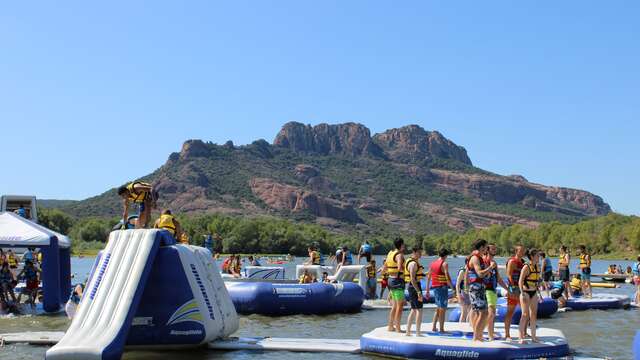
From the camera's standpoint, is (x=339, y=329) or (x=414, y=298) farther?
(x=339, y=329)

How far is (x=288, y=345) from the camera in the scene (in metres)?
15.8

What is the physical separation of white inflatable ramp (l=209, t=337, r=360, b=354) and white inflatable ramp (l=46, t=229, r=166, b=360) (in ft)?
8.07

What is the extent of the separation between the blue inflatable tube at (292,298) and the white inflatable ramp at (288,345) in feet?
23.4

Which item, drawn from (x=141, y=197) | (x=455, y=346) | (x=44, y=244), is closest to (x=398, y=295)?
(x=455, y=346)

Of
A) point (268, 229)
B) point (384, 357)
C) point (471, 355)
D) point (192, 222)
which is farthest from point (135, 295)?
point (192, 222)

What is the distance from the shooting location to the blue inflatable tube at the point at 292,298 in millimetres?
23531

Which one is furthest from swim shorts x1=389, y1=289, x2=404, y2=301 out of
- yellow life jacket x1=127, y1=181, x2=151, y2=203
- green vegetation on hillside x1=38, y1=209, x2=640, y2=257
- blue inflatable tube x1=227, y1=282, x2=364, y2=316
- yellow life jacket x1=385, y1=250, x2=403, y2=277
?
green vegetation on hillside x1=38, y1=209, x2=640, y2=257

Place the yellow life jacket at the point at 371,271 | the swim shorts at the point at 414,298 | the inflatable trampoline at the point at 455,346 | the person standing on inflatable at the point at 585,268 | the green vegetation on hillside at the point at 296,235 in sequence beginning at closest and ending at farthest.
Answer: the inflatable trampoline at the point at 455,346
the swim shorts at the point at 414,298
the person standing on inflatable at the point at 585,268
the yellow life jacket at the point at 371,271
the green vegetation on hillside at the point at 296,235

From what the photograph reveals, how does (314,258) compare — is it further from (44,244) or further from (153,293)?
(153,293)

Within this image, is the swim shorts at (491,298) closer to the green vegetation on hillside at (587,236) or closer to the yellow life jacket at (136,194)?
the yellow life jacket at (136,194)

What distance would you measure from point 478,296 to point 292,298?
1081 centimetres

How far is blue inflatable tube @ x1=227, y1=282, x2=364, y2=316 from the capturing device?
77.2 feet

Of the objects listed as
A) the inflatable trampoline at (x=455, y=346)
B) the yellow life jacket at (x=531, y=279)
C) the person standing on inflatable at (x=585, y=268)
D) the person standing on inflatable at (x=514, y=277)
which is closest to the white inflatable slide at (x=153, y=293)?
the inflatable trampoline at (x=455, y=346)

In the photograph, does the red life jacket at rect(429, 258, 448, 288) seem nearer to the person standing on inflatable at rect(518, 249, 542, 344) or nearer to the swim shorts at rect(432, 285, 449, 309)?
the swim shorts at rect(432, 285, 449, 309)
